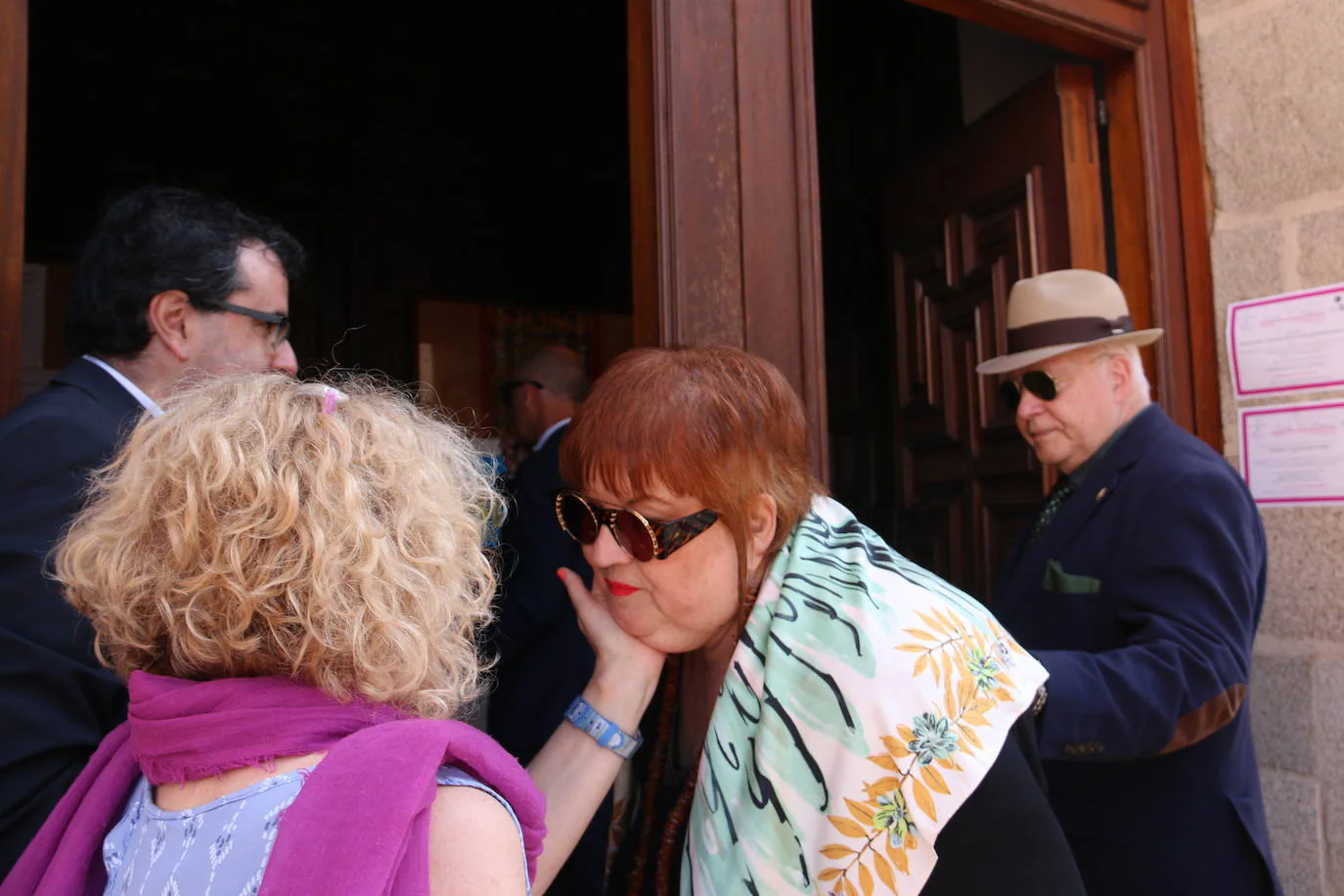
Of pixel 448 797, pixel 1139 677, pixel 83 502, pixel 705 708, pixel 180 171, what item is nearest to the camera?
pixel 448 797

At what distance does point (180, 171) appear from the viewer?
427cm

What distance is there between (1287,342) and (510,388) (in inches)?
108

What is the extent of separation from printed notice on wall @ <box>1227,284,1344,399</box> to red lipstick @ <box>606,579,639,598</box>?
1988 millimetres

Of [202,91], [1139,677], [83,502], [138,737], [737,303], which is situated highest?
[202,91]

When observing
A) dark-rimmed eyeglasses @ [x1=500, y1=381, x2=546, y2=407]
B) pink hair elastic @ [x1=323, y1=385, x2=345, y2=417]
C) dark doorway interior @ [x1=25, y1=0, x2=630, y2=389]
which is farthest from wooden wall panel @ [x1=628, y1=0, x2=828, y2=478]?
dark doorway interior @ [x1=25, y1=0, x2=630, y2=389]

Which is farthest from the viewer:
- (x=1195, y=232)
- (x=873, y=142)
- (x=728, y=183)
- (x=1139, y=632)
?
(x=873, y=142)

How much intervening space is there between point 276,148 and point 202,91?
355 mm

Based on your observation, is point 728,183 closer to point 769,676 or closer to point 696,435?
point 696,435

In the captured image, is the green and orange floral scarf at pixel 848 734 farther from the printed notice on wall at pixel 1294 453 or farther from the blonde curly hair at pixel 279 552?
the printed notice on wall at pixel 1294 453

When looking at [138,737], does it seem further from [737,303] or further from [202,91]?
[202,91]

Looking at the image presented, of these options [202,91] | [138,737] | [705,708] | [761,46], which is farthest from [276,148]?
[138,737]

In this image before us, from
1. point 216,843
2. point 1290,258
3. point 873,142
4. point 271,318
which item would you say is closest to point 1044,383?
point 1290,258

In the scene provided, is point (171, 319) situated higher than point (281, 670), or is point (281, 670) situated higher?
point (171, 319)

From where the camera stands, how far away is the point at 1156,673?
181cm
